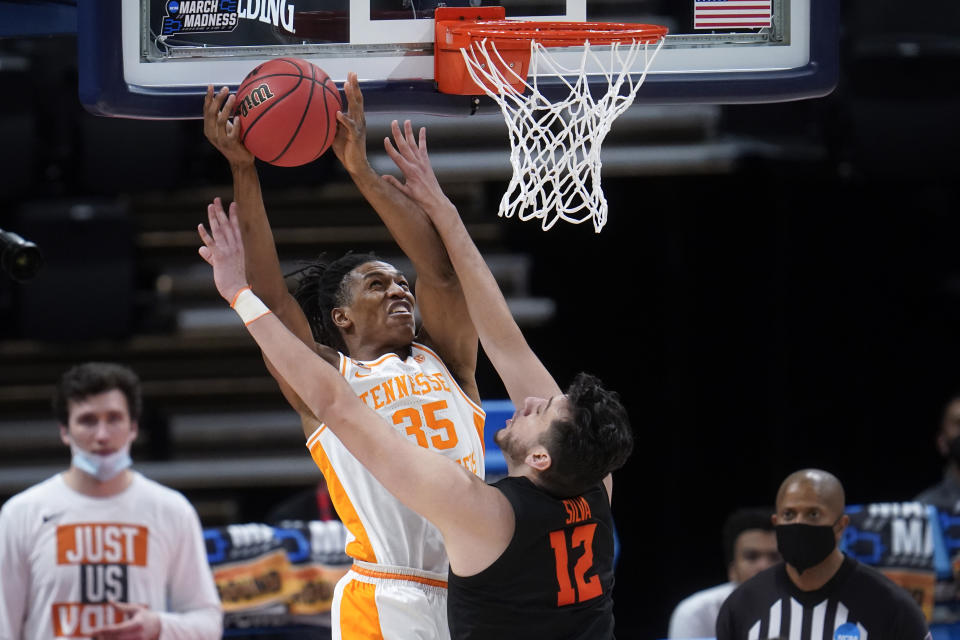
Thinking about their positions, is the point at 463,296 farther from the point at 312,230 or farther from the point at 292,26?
the point at 312,230

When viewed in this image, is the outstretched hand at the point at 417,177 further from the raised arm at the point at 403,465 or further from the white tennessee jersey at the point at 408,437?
the raised arm at the point at 403,465

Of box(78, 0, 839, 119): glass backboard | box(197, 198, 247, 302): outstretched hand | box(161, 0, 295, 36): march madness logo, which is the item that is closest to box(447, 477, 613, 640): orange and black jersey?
box(197, 198, 247, 302): outstretched hand

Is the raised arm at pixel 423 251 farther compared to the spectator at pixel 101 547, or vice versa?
the spectator at pixel 101 547

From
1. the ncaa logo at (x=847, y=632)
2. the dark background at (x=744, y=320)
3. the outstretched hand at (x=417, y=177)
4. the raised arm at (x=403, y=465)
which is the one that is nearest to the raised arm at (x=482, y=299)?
the outstretched hand at (x=417, y=177)

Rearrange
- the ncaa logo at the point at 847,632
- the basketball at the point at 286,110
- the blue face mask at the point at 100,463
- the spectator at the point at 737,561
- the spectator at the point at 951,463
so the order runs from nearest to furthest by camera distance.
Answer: the basketball at the point at 286,110 < the ncaa logo at the point at 847,632 < the blue face mask at the point at 100,463 < the spectator at the point at 737,561 < the spectator at the point at 951,463

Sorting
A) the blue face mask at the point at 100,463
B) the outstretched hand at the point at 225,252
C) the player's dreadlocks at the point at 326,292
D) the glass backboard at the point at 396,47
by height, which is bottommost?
the blue face mask at the point at 100,463

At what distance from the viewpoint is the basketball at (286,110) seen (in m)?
3.68

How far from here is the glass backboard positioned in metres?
3.99

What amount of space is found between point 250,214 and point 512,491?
103 centimetres

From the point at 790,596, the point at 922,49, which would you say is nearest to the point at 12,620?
the point at 790,596

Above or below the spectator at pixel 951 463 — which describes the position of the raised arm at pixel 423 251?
above

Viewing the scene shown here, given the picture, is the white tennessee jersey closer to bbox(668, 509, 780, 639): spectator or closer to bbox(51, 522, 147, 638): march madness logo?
bbox(51, 522, 147, 638): march madness logo

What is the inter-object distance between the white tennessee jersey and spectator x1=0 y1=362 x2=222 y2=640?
1.55 m

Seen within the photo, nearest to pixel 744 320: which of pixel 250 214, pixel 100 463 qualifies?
pixel 100 463
